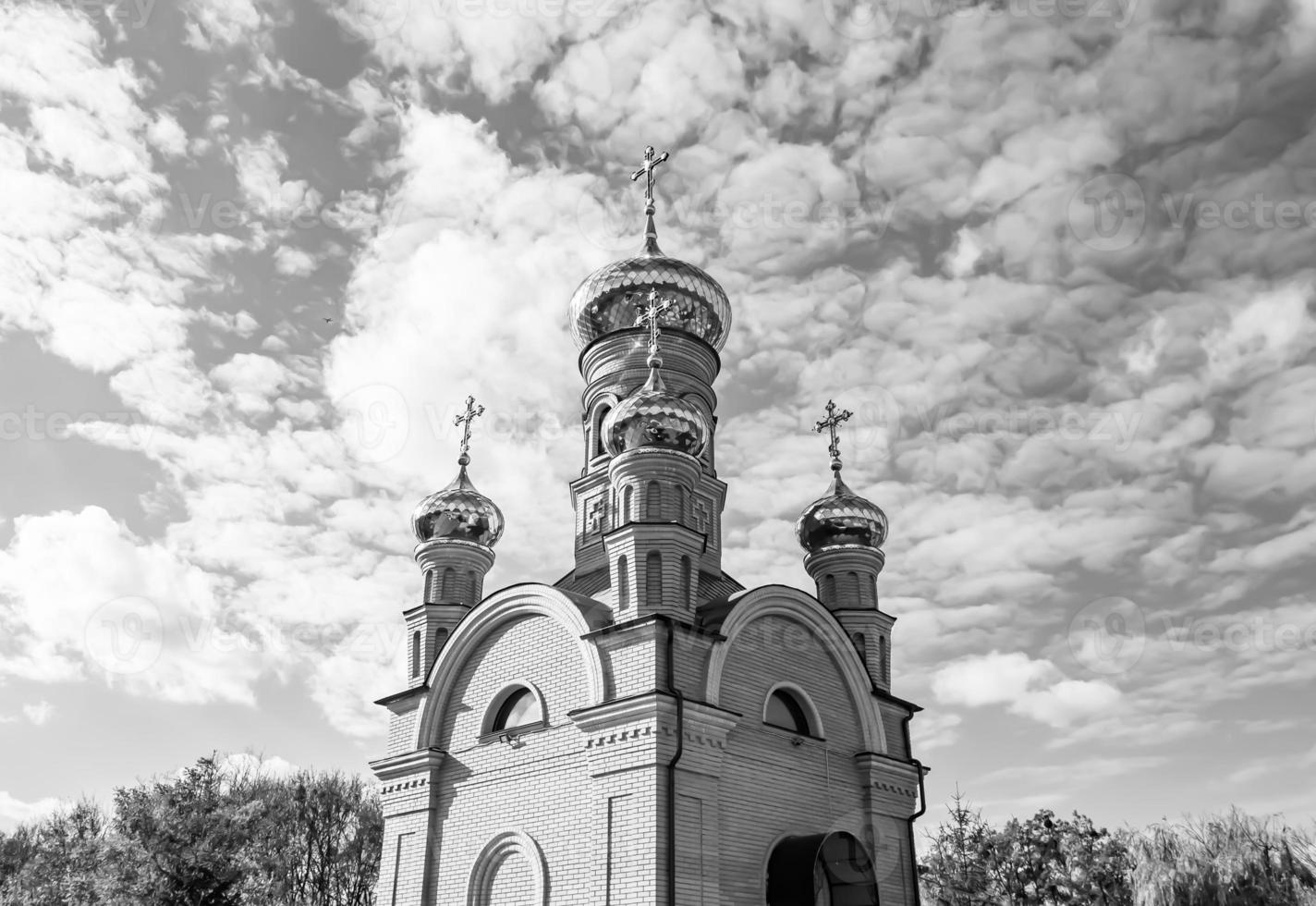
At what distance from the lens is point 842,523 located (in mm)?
15031

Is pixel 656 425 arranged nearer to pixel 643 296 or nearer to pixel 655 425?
pixel 655 425

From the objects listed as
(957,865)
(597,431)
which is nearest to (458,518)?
(597,431)

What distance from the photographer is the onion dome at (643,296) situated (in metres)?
16.9

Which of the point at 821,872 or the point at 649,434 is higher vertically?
the point at 649,434

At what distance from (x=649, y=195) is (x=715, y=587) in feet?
26.6

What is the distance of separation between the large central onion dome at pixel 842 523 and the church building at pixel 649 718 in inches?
1.3

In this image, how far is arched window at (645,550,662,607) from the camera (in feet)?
37.8

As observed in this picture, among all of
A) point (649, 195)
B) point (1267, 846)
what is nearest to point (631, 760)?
point (1267, 846)

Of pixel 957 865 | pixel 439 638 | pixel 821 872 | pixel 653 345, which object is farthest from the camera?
pixel 957 865

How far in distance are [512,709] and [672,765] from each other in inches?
119

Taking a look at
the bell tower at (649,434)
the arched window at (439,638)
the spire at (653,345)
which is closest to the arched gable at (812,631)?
the bell tower at (649,434)

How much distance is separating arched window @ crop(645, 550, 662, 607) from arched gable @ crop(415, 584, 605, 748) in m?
0.81

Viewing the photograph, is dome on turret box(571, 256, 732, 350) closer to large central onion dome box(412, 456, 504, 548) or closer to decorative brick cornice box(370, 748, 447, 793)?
large central onion dome box(412, 456, 504, 548)

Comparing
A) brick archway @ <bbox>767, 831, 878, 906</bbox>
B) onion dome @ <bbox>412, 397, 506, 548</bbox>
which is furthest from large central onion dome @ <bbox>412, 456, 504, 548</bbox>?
brick archway @ <bbox>767, 831, 878, 906</bbox>
